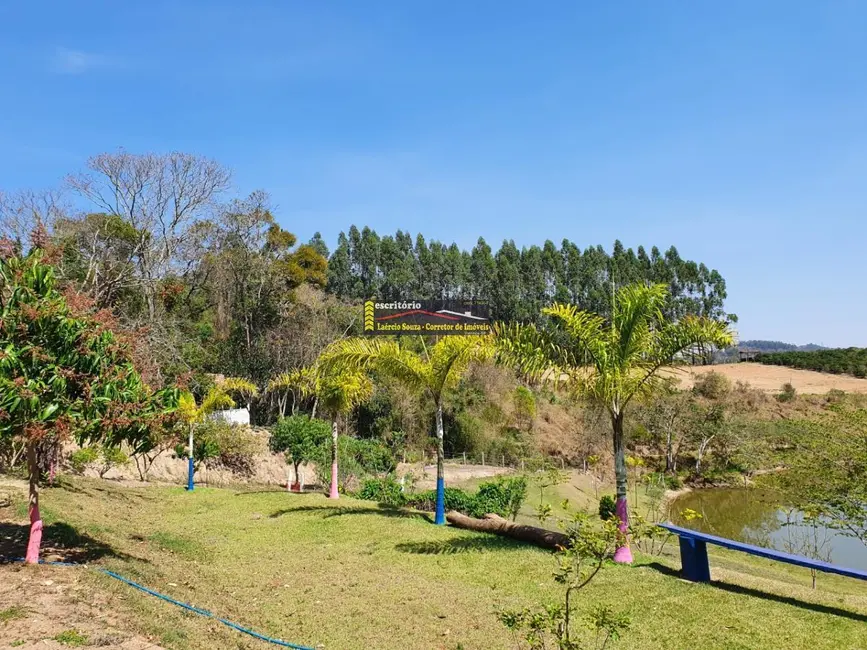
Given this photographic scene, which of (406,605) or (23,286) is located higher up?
(23,286)

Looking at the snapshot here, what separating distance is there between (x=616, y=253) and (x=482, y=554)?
52.4 m

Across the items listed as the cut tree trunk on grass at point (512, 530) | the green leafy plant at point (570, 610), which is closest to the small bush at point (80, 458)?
the cut tree trunk on grass at point (512, 530)

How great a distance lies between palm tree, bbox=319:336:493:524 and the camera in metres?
10.9

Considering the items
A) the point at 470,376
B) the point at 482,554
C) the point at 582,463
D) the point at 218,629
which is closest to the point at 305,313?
the point at 470,376

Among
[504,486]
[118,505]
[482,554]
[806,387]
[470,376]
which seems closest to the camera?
[482,554]

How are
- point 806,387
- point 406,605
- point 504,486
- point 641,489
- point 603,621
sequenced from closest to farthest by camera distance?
1. point 603,621
2. point 406,605
3. point 504,486
4. point 641,489
5. point 806,387

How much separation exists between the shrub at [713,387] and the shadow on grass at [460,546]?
34450 millimetres

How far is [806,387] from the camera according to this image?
1802 inches

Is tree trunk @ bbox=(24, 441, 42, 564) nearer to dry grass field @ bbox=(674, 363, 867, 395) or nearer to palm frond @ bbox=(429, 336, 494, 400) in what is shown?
palm frond @ bbox=(429, 336, 494, 400)

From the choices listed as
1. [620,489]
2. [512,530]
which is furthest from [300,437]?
[620,489]

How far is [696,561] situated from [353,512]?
6.54m

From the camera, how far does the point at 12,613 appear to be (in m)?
4.54

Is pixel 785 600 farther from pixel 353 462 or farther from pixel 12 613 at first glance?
pixel 353 462

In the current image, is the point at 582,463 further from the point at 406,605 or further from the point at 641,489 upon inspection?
the point at 406,605
